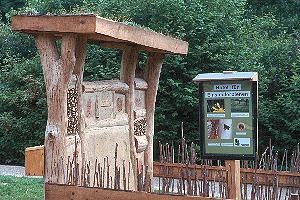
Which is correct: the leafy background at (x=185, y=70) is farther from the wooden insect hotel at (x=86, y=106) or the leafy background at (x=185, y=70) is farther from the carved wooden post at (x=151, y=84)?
the wooden insect hotel at (x=86, y=106)

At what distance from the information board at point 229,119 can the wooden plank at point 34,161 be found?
64.6 inches

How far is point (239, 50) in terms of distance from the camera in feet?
50.4

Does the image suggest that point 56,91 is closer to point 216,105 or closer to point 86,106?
point 86,106

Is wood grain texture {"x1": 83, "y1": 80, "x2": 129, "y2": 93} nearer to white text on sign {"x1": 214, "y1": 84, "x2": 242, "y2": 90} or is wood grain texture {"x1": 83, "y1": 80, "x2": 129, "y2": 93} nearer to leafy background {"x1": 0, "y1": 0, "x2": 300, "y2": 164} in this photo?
white text on sign {"x1": 214, "y1": 84, "x2": 242, "y2": 90}

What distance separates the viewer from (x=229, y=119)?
625 cm

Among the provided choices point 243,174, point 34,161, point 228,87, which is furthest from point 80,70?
point 243,174

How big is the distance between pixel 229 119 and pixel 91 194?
149 centimetres

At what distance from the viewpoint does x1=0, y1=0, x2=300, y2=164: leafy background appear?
14.8 meters

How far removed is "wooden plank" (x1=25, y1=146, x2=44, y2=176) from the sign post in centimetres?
164

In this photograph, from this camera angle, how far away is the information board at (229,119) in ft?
20.3

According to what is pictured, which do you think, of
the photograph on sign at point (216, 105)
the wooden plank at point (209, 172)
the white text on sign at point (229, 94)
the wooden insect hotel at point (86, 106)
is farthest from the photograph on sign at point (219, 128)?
the wooden insect hotel at point (86, 106)

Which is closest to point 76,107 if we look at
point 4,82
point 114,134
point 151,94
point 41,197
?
point 114,134

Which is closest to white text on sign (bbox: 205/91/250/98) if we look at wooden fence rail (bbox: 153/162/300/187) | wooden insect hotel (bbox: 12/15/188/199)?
wooden insect hotel (bbox: 12/15/188/199)

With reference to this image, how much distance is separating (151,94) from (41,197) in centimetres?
232
